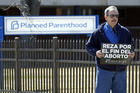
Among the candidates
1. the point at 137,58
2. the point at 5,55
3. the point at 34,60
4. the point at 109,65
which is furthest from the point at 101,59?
the point at 5,55

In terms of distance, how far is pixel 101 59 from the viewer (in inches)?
195

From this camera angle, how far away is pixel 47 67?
7090 mm

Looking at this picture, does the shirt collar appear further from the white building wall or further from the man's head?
the white building wall

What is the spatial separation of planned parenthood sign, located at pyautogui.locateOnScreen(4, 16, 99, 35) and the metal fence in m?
1.66

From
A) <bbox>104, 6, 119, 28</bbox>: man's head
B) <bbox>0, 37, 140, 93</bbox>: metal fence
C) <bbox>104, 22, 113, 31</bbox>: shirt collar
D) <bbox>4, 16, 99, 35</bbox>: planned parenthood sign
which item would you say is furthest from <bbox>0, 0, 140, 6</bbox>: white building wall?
<bbox>104, 6, 119, 28</bbox>: man's head

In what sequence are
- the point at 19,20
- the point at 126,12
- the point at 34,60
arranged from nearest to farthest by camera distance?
the point at 34,60 < the point at 19,20 < the point at 126,12

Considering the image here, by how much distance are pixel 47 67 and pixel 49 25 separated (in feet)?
9.11

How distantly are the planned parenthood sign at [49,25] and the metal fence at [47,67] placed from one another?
1.66m

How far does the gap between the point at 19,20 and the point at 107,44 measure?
15.5 ft

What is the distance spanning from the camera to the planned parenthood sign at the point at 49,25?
30.3 ft

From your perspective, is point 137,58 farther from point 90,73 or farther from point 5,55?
point 5,55

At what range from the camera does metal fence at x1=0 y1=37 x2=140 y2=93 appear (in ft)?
22.3

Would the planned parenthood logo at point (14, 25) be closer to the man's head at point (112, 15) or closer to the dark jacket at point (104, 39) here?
the dark jacket at point (104, 39)

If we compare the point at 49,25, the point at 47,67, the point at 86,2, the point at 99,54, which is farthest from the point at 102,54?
the point at 86,2
